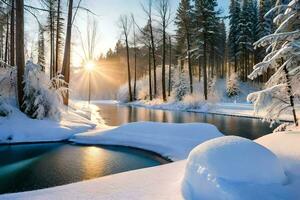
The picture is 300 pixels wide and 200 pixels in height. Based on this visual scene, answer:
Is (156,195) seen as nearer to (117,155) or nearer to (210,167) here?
(210,167)

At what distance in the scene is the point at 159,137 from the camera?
10414 mm

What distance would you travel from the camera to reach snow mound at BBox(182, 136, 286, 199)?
3709 millimetres

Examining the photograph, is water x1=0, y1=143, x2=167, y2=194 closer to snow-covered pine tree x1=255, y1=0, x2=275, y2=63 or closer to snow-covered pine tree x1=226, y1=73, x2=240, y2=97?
snow-covered pine tree x1=226, y1=73, x2=240, y2=97

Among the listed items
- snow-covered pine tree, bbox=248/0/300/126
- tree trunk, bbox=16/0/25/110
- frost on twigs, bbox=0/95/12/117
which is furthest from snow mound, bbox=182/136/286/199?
tree trunk, bbox=16/0/25/110

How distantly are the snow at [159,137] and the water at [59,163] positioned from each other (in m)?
0.42

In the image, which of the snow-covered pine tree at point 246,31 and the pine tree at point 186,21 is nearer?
the pine tree at point 186,21

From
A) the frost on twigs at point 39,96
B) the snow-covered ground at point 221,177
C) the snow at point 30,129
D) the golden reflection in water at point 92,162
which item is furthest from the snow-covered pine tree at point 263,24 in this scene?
the snow-covered ground at point 221,177

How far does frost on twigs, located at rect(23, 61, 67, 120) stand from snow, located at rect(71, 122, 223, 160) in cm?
183

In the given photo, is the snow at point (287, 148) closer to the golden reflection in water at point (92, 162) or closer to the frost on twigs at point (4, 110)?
the golden reflection in water at point (92, 162)

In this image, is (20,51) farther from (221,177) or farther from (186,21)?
(186,21)

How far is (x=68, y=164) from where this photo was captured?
826 centimetres

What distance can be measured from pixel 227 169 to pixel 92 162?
5364 mm

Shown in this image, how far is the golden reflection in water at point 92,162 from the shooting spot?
734cm

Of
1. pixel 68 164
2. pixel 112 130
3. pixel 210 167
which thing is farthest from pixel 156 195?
pixel 112 130
